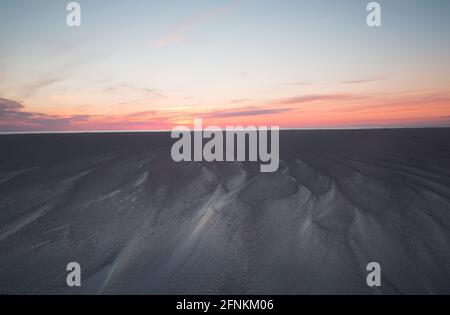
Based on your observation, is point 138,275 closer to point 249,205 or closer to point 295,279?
point 295,279

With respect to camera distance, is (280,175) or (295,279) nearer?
(295,279)

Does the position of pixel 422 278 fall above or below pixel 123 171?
below

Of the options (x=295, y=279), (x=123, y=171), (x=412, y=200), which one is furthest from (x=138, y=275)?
(x=123, y=171)
